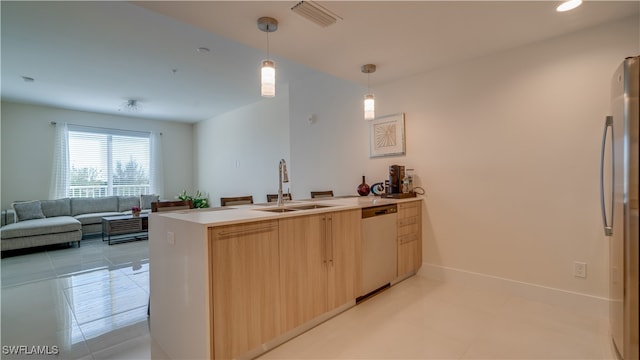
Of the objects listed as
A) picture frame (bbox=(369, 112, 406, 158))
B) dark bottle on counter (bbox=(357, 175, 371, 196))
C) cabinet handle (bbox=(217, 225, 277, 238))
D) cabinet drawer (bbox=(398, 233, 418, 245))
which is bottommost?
cabinet drawer (bbox=(398, 233, 418, 245))

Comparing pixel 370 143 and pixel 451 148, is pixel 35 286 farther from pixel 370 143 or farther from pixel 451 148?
pixel 451 148

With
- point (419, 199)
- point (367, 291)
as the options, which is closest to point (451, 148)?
point (419, 199)

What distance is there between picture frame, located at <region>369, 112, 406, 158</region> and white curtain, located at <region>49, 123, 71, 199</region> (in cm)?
676

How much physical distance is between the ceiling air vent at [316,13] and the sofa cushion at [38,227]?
5.51m

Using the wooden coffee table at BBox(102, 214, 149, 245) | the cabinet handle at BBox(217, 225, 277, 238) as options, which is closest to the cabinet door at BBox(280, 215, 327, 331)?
the cabinet handle at BBox(217, 225, 277, 238)

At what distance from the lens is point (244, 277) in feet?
5.30

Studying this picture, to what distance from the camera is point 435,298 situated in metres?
2.62

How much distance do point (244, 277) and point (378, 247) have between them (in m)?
1.43

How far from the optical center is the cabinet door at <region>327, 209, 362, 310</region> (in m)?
2.19

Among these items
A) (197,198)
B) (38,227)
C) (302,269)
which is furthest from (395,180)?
(197,198)

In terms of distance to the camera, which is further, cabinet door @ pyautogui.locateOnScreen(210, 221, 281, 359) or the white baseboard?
the white baseboard

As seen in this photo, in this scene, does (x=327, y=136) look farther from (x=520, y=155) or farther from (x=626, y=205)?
(x=626, y=205)

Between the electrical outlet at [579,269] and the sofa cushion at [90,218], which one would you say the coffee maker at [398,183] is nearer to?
the electrical outlet at [579,269]

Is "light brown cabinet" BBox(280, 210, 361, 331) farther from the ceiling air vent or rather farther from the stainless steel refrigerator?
the stainless steel refrigerator
